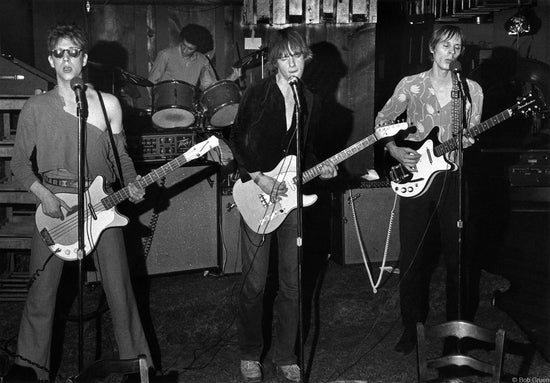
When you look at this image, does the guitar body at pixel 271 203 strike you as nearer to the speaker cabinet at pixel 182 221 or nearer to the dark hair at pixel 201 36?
the speaker cabinet at pixel 182 221

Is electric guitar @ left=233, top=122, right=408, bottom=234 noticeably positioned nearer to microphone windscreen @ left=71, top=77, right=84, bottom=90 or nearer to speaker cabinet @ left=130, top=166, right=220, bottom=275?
microphone windscreen @ left=71, top=77, right=84, bottom=90

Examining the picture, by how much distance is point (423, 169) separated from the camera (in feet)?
16.4

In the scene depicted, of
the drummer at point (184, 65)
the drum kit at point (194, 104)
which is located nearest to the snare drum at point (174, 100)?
the drum kit at point (194, 104)

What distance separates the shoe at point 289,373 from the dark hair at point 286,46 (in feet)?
6.08

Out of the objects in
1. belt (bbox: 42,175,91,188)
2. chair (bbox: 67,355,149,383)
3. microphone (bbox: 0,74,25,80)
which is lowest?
chair (bbox: 67,355,149,383)

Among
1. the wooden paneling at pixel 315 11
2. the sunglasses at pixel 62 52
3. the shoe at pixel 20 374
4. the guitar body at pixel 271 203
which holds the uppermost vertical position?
the wooden paneling at pixel 315 11

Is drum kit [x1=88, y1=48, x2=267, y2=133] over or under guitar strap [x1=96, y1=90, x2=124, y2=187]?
over

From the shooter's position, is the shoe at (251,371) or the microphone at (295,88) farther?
the shoe at (251,371)

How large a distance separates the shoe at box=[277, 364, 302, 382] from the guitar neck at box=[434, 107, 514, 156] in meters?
1.66

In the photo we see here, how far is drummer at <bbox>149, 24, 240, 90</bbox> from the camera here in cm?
939

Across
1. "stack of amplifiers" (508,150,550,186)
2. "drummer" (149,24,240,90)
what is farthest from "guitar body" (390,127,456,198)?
"stack of amplifiers" (508,150,550,186)

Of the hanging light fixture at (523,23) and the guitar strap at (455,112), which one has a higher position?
the hanging light fixture at (523,23)

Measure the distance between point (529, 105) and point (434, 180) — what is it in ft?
2.54

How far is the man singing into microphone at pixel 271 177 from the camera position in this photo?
175 inches
